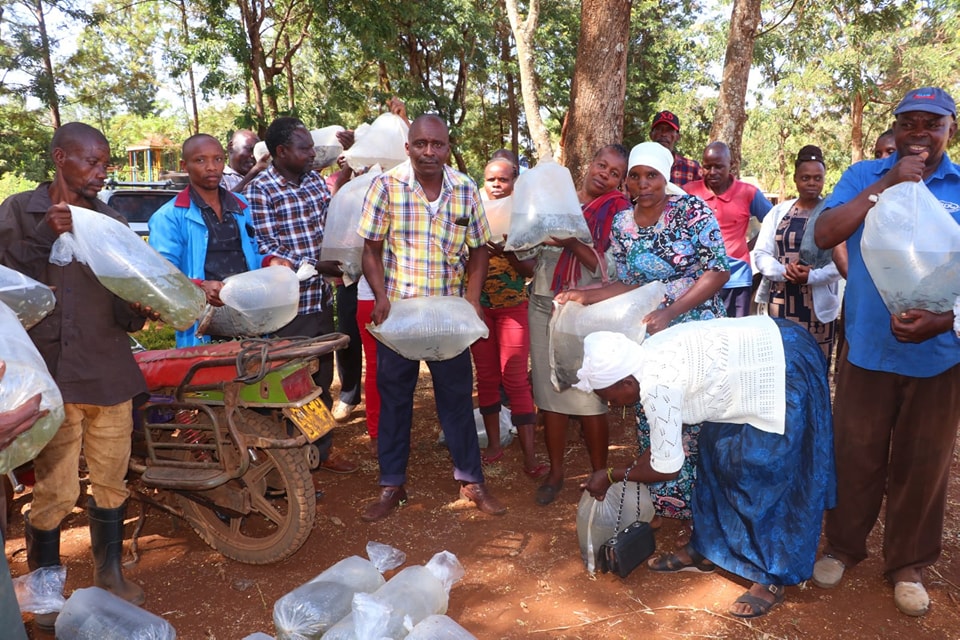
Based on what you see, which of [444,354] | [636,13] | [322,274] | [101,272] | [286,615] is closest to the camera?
[286,615]

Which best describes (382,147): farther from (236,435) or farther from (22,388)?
(22,388)

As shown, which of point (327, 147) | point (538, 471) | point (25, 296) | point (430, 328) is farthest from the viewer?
point (327, 147)

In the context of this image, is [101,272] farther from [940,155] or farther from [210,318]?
[940,155]

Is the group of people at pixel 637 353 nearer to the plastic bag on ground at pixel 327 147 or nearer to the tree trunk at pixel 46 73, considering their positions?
the plastic bag on ground at pixel 327 147

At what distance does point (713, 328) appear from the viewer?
2.49m

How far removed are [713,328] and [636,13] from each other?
61.8ft

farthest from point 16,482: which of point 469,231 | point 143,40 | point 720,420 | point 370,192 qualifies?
point 143,40

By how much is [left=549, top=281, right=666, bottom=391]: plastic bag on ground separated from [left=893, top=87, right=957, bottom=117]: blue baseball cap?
1.12 meters

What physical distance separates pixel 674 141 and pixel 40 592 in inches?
175

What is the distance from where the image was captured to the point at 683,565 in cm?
292

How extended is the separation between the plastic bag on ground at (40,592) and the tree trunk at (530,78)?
6044 mm

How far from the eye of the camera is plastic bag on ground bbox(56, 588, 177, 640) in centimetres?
225

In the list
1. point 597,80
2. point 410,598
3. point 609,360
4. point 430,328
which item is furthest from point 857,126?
point 410,598

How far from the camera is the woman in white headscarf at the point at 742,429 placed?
2.34 m
